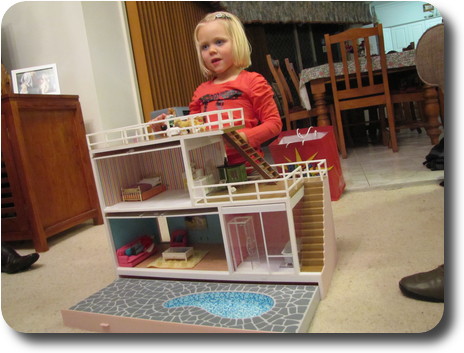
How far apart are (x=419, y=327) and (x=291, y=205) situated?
337mm

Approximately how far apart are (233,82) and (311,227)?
1.72 ft

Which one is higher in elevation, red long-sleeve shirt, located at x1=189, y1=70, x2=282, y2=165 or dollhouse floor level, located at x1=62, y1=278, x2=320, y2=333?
red long-sleeve shirt, located at x1=189, y1=70, x2=282, y2=165

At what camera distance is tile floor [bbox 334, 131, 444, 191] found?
175cm

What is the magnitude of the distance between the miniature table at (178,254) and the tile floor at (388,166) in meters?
0.95

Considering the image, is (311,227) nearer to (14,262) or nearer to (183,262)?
(183,262)

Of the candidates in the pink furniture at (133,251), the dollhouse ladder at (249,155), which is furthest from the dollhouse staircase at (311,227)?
the pink furniture at (133,251)

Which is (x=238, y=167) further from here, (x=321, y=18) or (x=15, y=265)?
(x=321, y=18)

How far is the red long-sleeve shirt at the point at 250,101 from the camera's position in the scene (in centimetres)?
119

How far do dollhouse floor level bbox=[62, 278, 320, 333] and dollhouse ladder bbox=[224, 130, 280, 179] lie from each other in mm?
277

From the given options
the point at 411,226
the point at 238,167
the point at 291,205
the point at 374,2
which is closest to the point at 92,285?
the point at 238,167

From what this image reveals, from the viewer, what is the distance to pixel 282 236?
979mm

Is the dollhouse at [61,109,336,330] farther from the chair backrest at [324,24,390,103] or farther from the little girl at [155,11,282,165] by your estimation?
the chair backrest at [324,24,390,103]

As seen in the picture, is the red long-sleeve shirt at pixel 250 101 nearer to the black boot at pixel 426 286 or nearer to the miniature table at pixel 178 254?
the miniature table at pixel 178 254

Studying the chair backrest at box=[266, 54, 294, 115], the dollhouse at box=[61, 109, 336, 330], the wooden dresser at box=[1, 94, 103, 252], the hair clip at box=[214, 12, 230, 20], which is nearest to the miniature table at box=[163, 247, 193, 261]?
the dollhouse at box=[61, 109, 336, 330]
